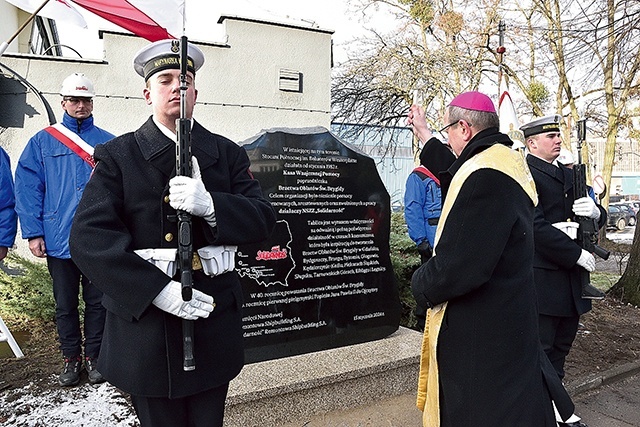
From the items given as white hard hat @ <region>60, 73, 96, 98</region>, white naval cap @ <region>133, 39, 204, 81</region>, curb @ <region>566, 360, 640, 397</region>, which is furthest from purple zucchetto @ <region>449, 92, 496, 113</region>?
curb @ <region>566, 360, 640, 397</region>

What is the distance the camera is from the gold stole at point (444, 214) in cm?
223

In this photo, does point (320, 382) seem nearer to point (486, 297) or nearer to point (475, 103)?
point (486, 297)

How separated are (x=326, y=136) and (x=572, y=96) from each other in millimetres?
14474

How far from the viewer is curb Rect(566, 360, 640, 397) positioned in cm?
450

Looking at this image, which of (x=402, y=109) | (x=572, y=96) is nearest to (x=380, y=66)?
(x=402, y=109)

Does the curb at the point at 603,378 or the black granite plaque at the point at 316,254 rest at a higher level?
the black granite plaque at the point at 316,254

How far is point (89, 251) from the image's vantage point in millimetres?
1820

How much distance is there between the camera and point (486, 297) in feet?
7.31

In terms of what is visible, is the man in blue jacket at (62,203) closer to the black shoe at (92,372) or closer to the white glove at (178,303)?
the black shoe at (92,372)

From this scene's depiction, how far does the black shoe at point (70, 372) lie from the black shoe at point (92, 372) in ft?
0.20

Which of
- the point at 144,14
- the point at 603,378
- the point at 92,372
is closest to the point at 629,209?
the point at 603,378

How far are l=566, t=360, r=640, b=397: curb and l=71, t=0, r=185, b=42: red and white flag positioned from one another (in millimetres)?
4176

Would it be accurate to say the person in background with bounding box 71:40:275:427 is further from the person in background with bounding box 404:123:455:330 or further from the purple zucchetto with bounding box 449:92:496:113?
the person in background with bounding box 404:123:455:330

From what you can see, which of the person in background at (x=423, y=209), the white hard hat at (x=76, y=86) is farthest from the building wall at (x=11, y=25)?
the person in background at (x=423, y=209)
